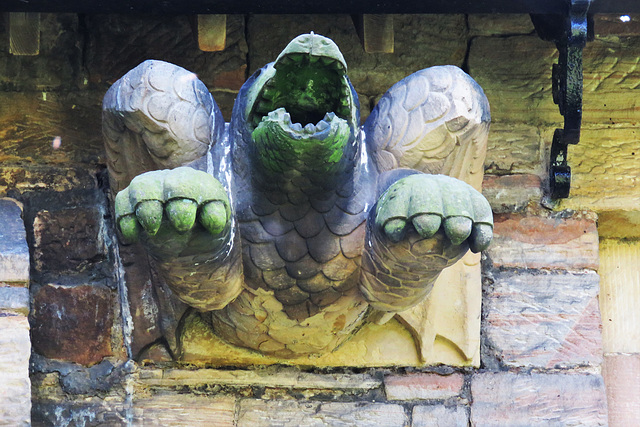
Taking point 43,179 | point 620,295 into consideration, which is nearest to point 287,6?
point 43,179

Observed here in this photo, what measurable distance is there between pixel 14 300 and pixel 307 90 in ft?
2.79

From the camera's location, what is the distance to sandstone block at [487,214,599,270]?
2631 mm

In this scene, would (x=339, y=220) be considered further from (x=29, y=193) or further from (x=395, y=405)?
(x=29, y=193)

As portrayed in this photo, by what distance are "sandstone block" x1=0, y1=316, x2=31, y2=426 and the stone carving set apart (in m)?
0.38

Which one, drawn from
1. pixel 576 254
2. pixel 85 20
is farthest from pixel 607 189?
pixel 85 20

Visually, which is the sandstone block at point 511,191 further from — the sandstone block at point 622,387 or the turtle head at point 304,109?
the turtle head at point 304,109

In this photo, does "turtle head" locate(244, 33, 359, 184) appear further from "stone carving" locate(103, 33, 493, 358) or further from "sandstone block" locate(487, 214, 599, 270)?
"sandstone block" locate(487, 214, 599, 270)

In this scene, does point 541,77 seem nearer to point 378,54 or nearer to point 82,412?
point 378,54

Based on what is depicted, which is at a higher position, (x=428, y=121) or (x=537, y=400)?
(x=428, y=121)

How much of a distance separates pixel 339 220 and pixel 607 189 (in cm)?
92

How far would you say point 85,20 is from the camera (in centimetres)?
256

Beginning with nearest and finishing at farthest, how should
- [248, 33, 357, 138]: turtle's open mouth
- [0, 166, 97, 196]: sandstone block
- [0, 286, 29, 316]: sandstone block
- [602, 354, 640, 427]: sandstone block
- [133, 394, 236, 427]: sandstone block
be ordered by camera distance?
1. [248, 33, 357, 138]: turtle's open mouth
2. [0, 286, 29, 316]: sandstone block
3. [133, 394, 236, 427]: sandstone block
4. [0, 166, 97, 196]: sandstone block
5. [602, 354, 640, 427]: sandstone block

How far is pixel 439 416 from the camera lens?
2.46 metres

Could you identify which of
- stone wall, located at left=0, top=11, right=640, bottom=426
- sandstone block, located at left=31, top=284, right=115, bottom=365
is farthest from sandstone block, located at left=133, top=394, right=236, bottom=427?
sandstone block, located at left=31, top=284, right=115, bottom=365
